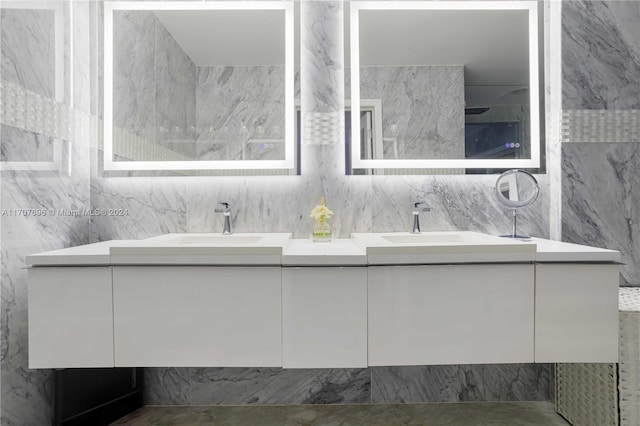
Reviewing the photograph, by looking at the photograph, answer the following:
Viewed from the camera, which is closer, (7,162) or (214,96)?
(7,162)

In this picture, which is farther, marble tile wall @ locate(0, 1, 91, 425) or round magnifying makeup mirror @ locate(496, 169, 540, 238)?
round magnifying makeup mirror @ locate(496, 169, 540, 238)

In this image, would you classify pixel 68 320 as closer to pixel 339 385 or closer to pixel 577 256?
pixel 339 385

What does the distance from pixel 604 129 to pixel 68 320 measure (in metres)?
2.38

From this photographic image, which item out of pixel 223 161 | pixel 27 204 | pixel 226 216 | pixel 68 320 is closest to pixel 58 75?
pixel 27 204

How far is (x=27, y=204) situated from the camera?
60.7 inches

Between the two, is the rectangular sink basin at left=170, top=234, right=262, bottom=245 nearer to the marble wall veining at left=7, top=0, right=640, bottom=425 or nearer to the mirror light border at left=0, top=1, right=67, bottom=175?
the marble wall veining at left=7, top=0, right=640, bottom=425

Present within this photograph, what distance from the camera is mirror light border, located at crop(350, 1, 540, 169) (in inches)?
76.1

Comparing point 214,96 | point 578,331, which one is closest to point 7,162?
point 214,96

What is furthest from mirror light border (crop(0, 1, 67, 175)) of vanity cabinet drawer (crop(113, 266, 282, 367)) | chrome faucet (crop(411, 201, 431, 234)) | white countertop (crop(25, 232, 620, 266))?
chrome faucet (crop(411, 201, 431, 234))

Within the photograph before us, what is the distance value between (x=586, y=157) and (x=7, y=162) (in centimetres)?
244

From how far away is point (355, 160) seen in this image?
1.94 metres

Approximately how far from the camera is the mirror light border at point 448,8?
76.1 inches

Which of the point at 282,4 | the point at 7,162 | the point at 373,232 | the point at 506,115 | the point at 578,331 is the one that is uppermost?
the point at 282,4

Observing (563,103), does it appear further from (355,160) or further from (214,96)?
(214,96)
